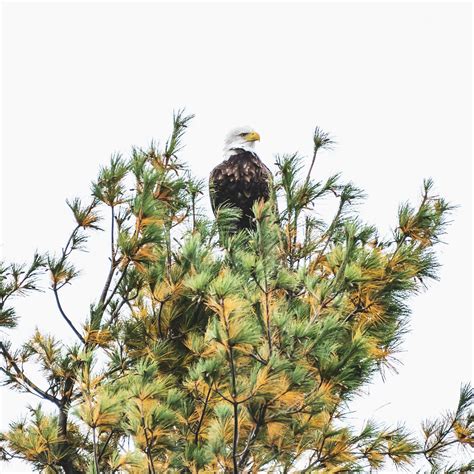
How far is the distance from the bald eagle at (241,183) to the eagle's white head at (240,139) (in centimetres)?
12

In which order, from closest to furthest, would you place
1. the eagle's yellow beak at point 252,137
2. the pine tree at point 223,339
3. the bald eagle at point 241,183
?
the pine tree at point 223,339 → the bald eagle at point 241,183 → the eagle's yellow beak at point 252,137

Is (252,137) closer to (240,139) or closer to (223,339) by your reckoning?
(240,139)

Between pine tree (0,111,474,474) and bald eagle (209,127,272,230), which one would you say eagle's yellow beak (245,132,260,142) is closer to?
bald eagle (209,127,272,230)

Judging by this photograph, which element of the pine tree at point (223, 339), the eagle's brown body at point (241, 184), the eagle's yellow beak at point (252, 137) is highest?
the eagle's yellow beak at point (252, 137)

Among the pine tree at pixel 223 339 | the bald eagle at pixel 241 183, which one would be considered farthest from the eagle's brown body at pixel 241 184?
the pine tree at pixel 223 339

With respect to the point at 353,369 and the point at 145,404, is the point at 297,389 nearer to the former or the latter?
the point at 353,369

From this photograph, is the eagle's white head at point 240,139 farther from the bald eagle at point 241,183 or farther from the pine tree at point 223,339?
the pine tree at point 223,339

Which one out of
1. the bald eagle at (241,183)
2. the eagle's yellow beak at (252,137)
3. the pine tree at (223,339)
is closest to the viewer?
→ the pine tree at (223,339)

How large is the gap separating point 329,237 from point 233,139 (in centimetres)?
277

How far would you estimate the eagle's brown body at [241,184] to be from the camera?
6.29m

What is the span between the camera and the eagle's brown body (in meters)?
6.29

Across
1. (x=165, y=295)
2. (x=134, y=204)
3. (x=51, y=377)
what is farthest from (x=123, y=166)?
(x=51, y=377)

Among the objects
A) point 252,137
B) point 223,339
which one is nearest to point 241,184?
point 252,137

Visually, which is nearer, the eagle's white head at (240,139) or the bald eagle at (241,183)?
the bald eagle at (241,183)
